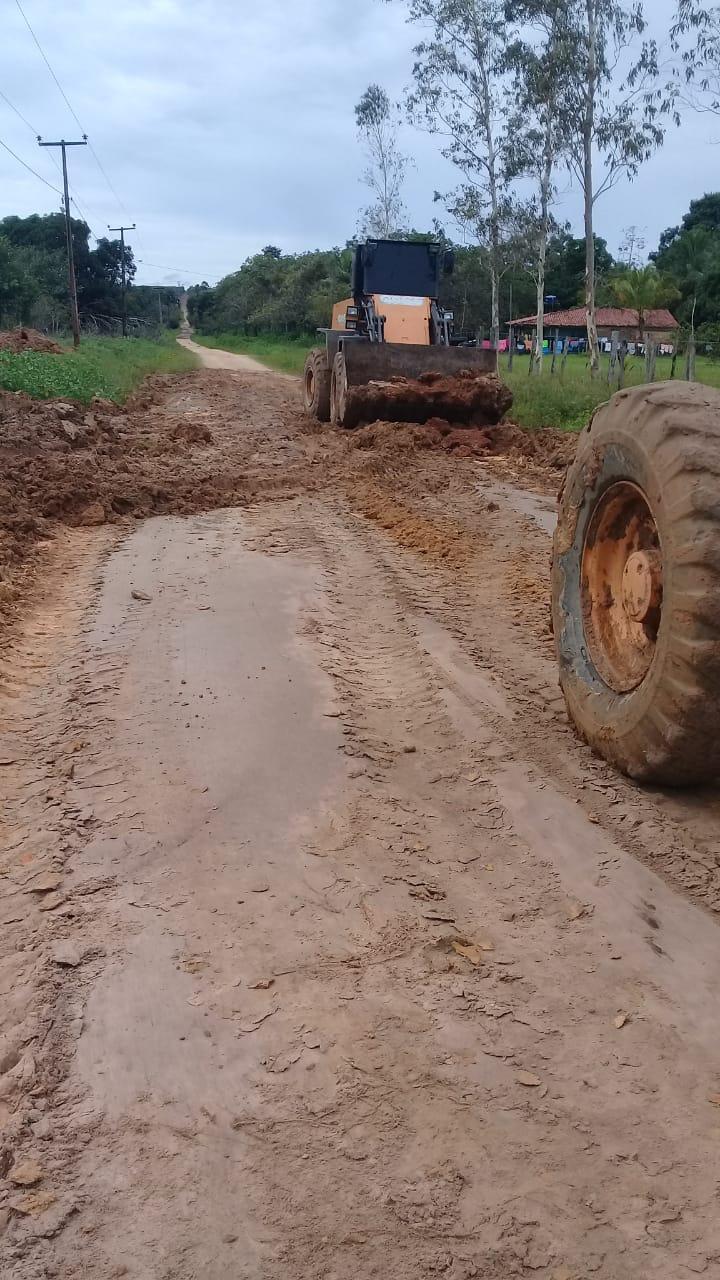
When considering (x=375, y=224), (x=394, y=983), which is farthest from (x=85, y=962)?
(x=375, y=224)

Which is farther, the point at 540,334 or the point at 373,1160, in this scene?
the point at 540,334

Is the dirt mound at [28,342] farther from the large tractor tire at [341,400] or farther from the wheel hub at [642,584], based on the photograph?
the wheel hub at [642,584]

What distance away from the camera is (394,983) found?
9.36 ft

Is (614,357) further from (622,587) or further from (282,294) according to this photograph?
(282,294)

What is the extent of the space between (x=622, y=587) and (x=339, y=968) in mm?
2233

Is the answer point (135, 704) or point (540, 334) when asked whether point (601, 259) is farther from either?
point (135, 704)

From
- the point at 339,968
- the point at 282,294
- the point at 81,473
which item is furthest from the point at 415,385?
the point at 282,294

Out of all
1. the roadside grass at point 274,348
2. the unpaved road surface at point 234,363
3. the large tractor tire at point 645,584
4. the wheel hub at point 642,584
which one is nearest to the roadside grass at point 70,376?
the unpaved road surface at point 234,363

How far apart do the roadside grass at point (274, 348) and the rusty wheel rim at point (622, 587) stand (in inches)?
1327

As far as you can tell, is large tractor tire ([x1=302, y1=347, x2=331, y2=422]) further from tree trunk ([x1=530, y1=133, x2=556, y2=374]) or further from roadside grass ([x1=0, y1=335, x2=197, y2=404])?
tree trunk ([x1=530, y1=133, x2=556, y2=374])

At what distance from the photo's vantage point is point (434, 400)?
14188mm

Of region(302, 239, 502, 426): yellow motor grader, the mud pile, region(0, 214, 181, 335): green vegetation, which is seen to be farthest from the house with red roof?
the mud pile

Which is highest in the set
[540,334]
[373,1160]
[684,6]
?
[684,6]

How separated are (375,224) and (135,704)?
50228 millimetres
